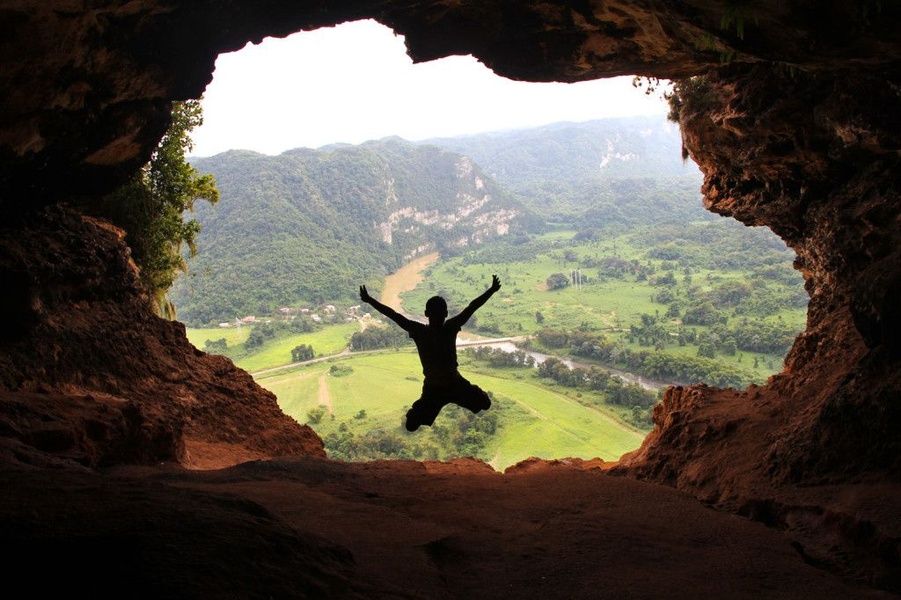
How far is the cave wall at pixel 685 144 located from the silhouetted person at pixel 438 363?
4074mm

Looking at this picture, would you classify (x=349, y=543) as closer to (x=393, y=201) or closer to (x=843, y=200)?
(x=843, y=200)

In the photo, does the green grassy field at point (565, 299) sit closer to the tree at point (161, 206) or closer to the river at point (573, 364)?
the river at point (573, 364)

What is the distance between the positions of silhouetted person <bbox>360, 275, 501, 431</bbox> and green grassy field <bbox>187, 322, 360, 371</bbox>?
2301 inches

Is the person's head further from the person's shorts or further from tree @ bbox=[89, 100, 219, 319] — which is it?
tree @ bbox=[89, 100, 219, 319]

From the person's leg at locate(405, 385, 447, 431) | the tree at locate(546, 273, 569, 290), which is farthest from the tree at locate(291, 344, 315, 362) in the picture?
the person's leg at locate(405, 385, 447, 431)

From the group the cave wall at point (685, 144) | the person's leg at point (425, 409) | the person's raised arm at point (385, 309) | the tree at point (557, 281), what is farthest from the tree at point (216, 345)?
the person's raised arm at point (385, 309)

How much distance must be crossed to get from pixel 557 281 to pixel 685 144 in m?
89.7

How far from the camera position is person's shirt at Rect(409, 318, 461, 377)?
8977mm

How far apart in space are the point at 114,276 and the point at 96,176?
229 cm

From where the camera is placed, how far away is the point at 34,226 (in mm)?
11500

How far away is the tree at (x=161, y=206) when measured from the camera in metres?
15.8

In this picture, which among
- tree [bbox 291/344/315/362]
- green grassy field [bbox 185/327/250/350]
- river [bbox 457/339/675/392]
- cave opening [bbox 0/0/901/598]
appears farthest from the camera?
green grassy field [bbox 185/327/250/350]

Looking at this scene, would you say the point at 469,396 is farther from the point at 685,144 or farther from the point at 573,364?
the point at 573,364

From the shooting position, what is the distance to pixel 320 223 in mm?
106250
